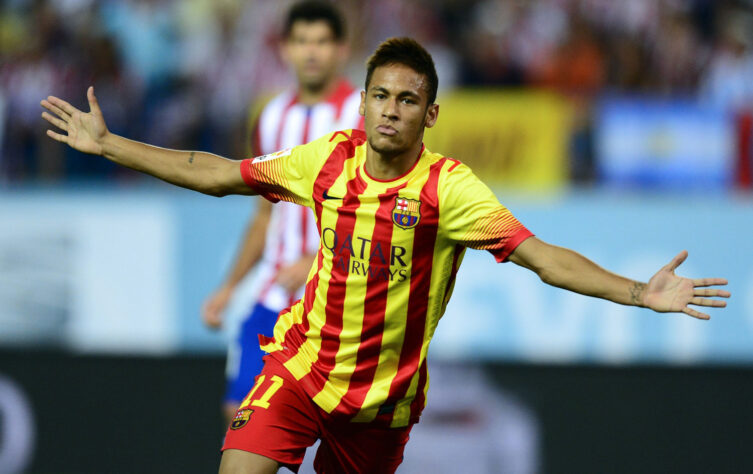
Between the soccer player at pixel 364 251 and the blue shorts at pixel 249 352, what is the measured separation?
101cm

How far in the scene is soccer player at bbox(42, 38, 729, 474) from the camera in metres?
3.71

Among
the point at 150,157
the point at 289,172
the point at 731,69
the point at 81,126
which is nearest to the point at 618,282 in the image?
the point at 289,172

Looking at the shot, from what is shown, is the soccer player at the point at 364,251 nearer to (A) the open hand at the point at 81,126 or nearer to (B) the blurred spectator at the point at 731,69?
(A) the open hand at the point at 81,126

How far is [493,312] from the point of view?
6.98 meters

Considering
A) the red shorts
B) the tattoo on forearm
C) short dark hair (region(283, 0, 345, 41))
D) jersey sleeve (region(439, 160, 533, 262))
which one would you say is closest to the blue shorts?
the red shorts

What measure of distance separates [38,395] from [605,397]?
417 cm

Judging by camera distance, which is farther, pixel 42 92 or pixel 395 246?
pixel 42 92

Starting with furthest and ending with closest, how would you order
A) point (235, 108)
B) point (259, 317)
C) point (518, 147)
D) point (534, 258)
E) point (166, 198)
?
point (235, 108)
point (518, 147)
point (166, 198)
point (259, 317)
point (534, 258)

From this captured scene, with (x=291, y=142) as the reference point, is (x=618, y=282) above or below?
below

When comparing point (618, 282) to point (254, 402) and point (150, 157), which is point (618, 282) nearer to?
point (254, 402)

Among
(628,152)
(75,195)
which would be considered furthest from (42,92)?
(628,152)

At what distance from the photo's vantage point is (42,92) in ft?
33.0

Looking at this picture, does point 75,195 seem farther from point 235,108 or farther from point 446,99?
point 446,99

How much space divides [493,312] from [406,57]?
354cm
